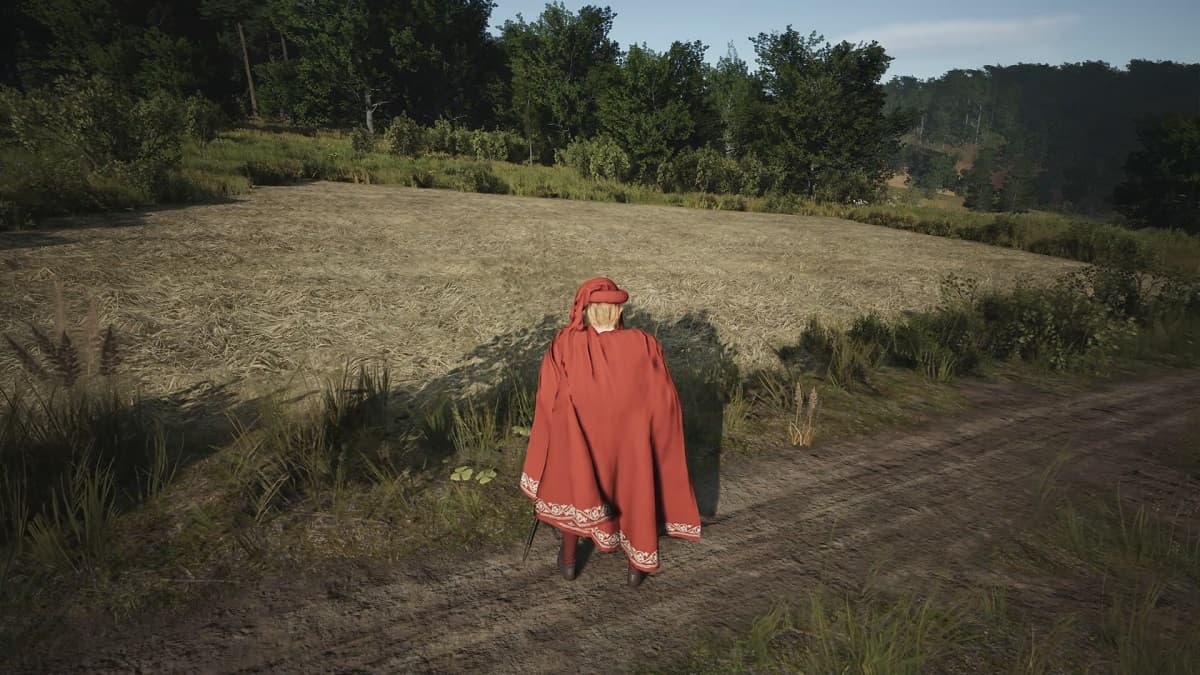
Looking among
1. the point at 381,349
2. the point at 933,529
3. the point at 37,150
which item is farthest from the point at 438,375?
the point at 37,150

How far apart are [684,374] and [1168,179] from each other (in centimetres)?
5860

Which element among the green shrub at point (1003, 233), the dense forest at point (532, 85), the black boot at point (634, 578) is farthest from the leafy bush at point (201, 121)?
the green shrub at point (1003, 233)

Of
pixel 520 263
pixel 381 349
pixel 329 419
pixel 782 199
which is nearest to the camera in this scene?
pixel 329 419

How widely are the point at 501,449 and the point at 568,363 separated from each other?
1.84 metres

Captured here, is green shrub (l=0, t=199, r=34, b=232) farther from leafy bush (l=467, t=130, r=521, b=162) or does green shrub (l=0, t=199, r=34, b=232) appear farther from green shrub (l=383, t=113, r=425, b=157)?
leafy bush (l=467, t=130, r=521, b=162)

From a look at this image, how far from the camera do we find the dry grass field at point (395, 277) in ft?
19.5

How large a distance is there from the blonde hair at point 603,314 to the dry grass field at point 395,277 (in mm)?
3638

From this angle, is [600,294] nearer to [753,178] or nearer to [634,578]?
[634,578]

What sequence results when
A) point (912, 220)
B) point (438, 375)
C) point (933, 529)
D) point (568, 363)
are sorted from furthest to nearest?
point (912, 220) < point (438, 375) < point (933, 529) < point (568, 363)

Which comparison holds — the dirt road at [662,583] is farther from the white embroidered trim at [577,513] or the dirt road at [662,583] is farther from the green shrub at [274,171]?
the green shrub at [274,171]

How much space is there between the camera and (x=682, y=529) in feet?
9.31

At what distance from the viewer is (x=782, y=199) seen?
23312 millimetres

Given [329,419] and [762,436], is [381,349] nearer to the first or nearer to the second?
[329,419]

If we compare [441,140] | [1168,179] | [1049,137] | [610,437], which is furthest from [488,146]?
[1049,137]
